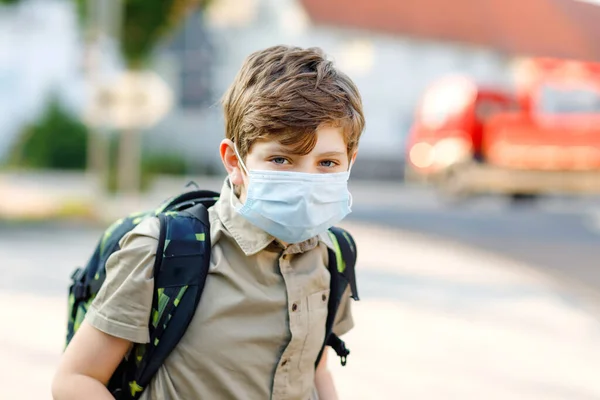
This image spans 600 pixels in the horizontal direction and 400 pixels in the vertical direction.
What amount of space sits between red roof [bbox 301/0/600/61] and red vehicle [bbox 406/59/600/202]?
50 cm

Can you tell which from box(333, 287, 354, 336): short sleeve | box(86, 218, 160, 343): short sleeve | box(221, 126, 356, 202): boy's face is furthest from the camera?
box(333, 287, 354, 336): short sleeve

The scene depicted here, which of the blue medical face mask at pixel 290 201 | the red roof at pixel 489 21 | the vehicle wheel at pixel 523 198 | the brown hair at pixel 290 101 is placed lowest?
the vehicle wheel at pixel 523 198

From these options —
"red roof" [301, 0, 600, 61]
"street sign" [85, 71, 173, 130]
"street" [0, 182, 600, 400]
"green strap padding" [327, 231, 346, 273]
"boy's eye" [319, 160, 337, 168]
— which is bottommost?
"street" [0, 182, 600, 400]

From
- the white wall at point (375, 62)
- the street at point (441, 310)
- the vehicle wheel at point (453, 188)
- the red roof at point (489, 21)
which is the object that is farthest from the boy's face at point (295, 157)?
the white wall at point (375, 62)

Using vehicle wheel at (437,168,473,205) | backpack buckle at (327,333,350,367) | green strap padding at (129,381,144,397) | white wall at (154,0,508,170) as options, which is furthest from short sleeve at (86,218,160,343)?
white wall at (154,0,508,170)

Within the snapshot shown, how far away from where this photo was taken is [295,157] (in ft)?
6.49

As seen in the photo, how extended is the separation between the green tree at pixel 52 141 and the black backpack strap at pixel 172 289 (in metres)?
22.6

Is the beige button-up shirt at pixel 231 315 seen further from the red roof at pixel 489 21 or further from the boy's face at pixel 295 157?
the red roof at pixel 489 21

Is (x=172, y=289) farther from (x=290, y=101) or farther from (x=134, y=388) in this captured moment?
(x=290, y=101)

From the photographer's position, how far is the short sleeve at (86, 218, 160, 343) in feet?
6.00

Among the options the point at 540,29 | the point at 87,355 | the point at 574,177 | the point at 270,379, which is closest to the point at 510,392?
the point at 270,379

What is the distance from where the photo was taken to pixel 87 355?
6.12 feet

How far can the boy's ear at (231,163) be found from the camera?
208 cm

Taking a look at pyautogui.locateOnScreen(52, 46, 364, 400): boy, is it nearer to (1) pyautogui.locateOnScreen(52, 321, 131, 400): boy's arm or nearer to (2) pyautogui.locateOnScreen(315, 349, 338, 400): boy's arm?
(1) pyautogui.locateOnScreen(52, 321, 131, 400): boy's arm
